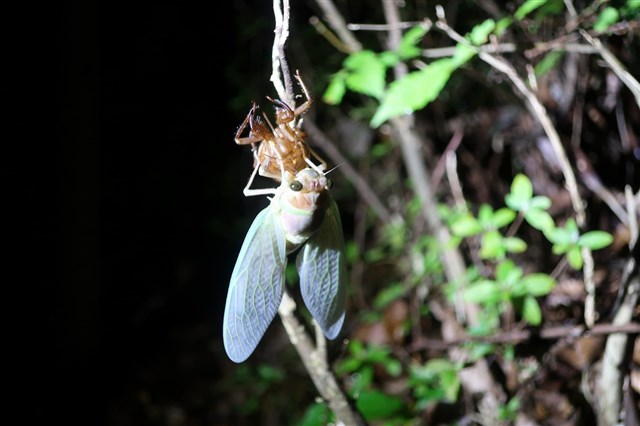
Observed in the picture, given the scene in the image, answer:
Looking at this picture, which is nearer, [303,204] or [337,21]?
[303,204]

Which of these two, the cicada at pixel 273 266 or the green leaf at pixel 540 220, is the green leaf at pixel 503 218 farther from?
the cicada at pixel 273 266

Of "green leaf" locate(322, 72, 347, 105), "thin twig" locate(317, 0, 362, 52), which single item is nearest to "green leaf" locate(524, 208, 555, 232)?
"green leaf" locate(322, 72, 347, 105)

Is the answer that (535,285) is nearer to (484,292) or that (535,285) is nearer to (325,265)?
(484,292)

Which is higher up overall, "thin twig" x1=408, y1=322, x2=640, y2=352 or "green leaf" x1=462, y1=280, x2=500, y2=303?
"green leaf" x1=462, y1=280, x2=500, y2=303

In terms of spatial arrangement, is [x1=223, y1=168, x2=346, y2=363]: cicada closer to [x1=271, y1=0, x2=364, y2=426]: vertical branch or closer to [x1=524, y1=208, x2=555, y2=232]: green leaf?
[x1=271, y1=0, x2=364, y2=426]: vertical branch

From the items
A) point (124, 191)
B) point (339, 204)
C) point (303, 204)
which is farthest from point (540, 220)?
point (124, 191)

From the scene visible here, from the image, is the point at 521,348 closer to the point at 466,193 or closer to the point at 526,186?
the point at 526,186
